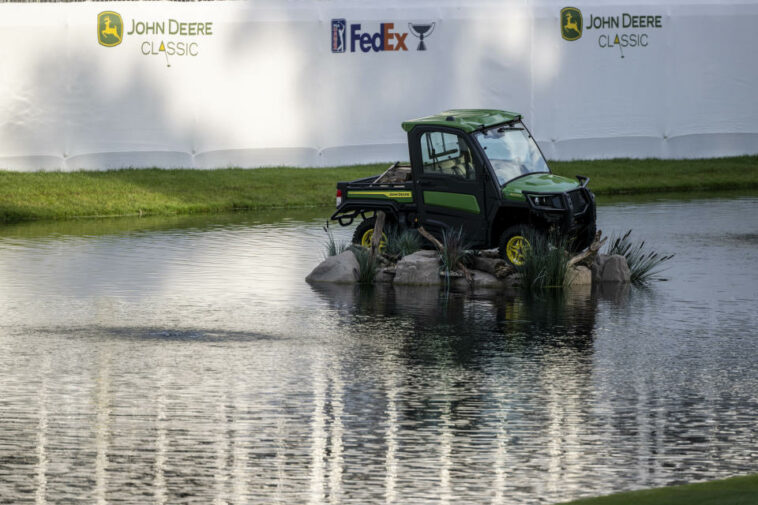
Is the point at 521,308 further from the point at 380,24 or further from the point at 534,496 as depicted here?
the point at 380,24

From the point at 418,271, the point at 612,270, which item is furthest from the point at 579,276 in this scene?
the point at 418,271

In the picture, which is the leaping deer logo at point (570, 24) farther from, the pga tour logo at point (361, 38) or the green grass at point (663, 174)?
the pga tour logo at point (361, 38)

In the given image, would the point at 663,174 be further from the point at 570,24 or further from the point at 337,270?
the point at 337,270

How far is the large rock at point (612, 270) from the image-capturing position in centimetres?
1714

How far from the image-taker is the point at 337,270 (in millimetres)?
17328

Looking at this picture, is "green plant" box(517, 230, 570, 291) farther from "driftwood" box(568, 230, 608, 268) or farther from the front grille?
the front grille

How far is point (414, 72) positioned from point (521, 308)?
19321mm

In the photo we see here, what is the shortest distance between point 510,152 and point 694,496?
10.7 metres

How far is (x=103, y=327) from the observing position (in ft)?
45.0

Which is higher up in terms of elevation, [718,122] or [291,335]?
[718,122]

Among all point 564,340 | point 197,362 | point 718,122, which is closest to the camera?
point 197,362

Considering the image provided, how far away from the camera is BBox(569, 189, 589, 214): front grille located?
17453 mm

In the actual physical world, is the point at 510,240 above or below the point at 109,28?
below

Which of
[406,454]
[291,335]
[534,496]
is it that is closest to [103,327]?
[291,335]
